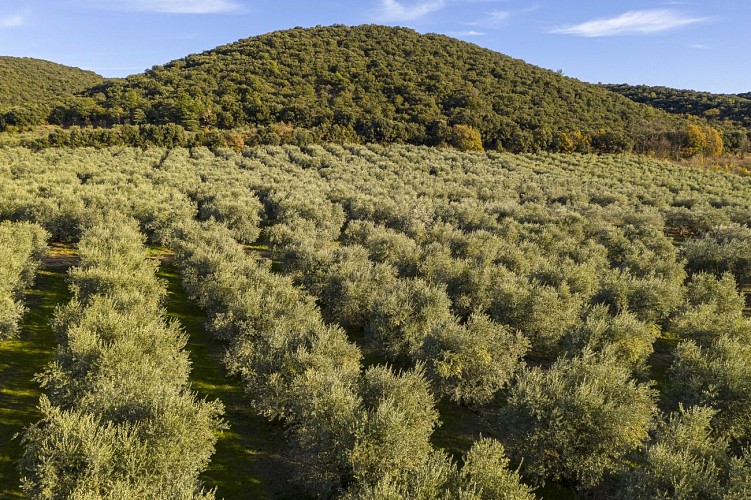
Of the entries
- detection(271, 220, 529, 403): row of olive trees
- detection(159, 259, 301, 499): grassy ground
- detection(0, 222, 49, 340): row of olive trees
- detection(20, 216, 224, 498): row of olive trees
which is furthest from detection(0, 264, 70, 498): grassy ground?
detection(271, 220, 529, 403): row of olive trees

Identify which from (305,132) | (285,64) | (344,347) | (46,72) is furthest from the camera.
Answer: (46,72)

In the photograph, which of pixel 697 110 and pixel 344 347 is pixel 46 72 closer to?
pixel 344 347

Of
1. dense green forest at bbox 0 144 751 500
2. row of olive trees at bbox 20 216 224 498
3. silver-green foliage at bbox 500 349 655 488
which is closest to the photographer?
row of olive trees at bbox 20 216 224 498

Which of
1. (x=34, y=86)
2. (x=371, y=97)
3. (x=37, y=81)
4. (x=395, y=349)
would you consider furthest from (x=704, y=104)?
(x=37, y=81)

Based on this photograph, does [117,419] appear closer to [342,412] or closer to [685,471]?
[342,412]

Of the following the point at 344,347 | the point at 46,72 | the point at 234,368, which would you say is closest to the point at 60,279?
the point at 234,368

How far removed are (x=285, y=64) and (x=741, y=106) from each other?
541 ft

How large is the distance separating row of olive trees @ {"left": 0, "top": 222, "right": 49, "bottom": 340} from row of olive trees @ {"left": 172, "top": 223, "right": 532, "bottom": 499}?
37.8ft

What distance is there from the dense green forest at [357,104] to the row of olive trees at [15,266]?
196ft

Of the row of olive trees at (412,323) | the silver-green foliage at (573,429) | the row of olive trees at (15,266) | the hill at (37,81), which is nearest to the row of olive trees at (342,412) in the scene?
the silver-green foliage at (573,429)

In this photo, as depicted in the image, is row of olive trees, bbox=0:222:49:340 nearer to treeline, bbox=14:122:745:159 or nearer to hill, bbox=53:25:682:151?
treeline, bbox=14:122:745:159

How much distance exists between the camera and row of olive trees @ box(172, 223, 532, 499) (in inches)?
510

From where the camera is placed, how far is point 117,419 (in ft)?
47.1

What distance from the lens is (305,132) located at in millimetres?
101250
